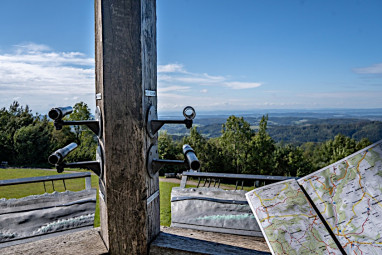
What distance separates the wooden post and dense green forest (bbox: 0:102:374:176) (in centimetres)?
762

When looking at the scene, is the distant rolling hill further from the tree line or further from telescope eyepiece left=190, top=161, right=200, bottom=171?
telescope eyepiece left=190, top=161, right=200, bottom=171

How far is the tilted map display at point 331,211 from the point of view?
925 mm

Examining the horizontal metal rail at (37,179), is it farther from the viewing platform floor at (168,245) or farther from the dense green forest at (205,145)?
the dense green forest at (205,145)

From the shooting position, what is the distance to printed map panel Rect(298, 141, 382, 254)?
35.9 inches

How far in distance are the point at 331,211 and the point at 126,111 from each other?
100cm

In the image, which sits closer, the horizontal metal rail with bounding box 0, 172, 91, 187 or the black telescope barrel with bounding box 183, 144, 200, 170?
the black telescope barrel with bounding box 183, 144, 200, 170

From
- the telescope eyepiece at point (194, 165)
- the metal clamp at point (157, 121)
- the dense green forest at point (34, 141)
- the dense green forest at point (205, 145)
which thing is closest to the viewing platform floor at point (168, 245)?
the telescope eyepiece at point (194, 165)

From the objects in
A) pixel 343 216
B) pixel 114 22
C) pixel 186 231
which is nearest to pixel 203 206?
pixel 186 231

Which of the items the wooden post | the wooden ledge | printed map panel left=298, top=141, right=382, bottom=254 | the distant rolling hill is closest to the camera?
printed map panel left=298, top=141, right=382, bottom=254

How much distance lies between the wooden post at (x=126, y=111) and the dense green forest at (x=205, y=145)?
7616 millimetres

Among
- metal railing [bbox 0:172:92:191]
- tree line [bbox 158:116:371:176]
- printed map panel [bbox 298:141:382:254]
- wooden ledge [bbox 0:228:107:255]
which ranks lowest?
tree line [bbox 158:116:371:176]

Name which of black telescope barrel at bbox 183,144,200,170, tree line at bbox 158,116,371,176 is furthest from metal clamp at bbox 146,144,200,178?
tree line at bbox 158,116,371,176

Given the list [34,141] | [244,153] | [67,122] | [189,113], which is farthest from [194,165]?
[244,153]

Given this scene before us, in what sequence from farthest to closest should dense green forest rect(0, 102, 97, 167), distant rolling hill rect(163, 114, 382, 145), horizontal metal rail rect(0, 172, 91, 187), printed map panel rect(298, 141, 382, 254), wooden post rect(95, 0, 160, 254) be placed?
distant rolling hill rect(163, 114, 382, 145) → dense green forest rect(0, 102, 97, 167) → horizontal metal rail rect(0, 172, 91, 187) → wooden post rect(95, 0, 160, 254) → printed map panel rect(298, 141, 382, 254)
